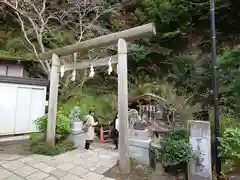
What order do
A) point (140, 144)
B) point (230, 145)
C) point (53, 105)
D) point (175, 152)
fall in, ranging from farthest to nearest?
point (53, 105), point (140, 144), point (175, 152), point (230, 145)

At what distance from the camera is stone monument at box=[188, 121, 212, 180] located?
3.89m

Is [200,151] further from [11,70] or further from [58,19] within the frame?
[11,70]

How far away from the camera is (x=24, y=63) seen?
37.8ft

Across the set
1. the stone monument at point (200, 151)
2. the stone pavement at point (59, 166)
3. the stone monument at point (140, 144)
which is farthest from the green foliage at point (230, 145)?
the stone pavement at point (59, 166)

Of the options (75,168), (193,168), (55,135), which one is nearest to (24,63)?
(55,135)

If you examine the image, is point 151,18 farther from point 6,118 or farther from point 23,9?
point 6,118

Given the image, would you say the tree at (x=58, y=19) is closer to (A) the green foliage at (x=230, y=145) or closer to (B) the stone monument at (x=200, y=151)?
(B) the stone monument at (x=200, y=151)

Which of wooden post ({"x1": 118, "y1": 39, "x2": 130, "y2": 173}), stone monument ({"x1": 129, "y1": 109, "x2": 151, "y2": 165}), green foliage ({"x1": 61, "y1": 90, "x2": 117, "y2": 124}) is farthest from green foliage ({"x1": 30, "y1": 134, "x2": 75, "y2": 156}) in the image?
wooden post ({"x1": 118, "y1": 39, "x2": 130, "y2": 173})

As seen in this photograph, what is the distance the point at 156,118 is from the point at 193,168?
3262 millimetres

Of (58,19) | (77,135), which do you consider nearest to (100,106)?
(77,135)

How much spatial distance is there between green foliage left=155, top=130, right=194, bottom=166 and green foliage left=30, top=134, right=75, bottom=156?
342 centimetres

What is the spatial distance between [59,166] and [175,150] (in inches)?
127

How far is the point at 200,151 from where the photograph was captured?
4.00m

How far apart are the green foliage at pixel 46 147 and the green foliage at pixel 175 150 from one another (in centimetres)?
342
